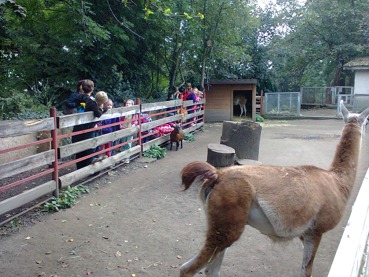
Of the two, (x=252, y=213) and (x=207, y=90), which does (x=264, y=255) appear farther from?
(x=207, y=90)

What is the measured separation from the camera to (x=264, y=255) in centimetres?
414

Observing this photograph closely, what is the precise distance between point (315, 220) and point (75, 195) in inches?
165

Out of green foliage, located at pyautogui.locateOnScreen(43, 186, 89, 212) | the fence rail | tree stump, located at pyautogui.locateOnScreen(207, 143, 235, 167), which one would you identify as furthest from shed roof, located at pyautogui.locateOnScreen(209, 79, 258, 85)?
green foliage, located at pyautogui.locateOnScreen(43, 186, 89, 212)

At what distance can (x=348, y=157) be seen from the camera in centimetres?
380

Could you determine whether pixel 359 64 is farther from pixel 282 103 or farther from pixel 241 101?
pixel 241 101

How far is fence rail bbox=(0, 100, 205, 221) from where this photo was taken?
4781 millimetres

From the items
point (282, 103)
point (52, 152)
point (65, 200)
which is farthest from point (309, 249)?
point (282, 103)

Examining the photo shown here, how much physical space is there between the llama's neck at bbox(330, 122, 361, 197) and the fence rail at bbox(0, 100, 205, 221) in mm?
4133

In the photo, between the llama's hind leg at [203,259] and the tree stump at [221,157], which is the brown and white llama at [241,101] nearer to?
the tree stump at [221,157]

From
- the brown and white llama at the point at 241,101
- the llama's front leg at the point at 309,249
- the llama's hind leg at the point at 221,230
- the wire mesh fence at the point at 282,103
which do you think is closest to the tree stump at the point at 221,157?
the llama's front leg at the point at 309,249

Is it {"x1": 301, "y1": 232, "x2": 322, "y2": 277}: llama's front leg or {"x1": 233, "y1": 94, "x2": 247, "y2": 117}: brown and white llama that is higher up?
{"x1": 233, "y1": 94, "x2": 247, "y2": 117}: brown and white llama

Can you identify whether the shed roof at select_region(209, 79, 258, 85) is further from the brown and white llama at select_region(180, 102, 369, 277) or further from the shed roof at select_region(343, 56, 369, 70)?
the brown and white llama at select_region(180, 102, 369, 277)

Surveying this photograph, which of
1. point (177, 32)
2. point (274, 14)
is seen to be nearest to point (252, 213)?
point (177, 32)

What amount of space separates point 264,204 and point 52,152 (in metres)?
3.88
